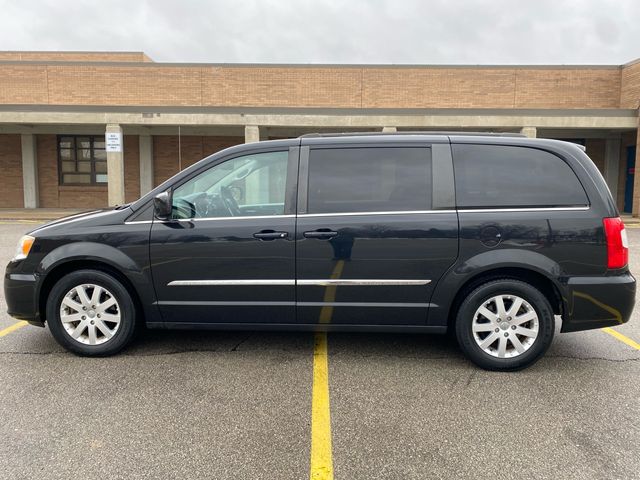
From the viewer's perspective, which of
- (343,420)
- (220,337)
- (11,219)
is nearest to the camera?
(343,420)

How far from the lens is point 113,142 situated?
58.9ft

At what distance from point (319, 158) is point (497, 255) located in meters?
1.61

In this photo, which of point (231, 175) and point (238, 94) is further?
point (238, 94)

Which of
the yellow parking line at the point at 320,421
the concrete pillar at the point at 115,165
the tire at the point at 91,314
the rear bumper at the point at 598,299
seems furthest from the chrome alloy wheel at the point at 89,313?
the concrete pillar at the point at 115,165

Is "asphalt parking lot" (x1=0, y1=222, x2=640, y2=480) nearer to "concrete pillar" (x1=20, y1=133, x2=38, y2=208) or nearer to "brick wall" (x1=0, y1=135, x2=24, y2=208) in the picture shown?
"concrete pillar" (x1=20, y1=133, x2=38, y2=208)

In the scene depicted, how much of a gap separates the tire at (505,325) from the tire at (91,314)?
2.77 meters

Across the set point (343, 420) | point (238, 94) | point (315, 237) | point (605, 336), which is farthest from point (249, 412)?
point (238, 94)

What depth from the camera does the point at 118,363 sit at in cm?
402

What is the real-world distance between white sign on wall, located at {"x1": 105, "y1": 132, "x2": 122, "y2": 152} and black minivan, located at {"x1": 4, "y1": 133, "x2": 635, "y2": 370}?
15.1 m

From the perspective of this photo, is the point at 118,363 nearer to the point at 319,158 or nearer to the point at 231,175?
the point at 231,175

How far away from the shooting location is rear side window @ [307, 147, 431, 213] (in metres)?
3.90

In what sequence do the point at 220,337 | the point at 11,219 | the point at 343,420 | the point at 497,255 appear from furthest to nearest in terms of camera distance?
the point at 11,219 → the point at 220,337 → the point at 497,255 → the point at 343,420

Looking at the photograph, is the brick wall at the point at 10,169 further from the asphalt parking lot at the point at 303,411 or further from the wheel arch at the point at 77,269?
the wheel arch at the point at 77,269

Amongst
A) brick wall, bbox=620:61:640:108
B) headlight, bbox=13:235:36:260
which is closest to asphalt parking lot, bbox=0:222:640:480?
headlight, bbox=13:235:36:260
